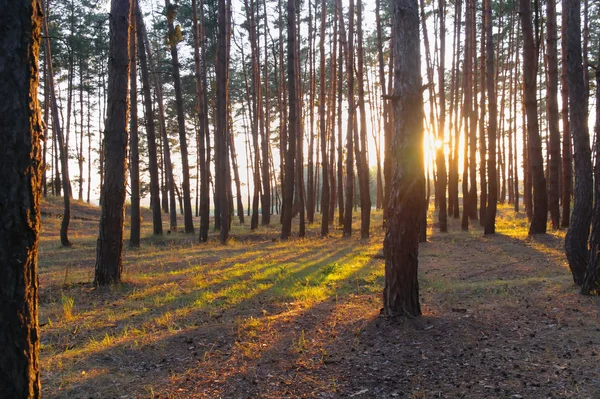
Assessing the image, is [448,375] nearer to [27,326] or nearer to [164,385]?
[164,385]

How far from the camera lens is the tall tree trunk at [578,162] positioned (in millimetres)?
6637

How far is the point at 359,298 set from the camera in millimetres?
7078

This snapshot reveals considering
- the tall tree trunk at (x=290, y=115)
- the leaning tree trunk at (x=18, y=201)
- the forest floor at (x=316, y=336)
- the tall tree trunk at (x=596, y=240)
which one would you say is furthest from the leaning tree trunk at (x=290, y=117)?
the leaning tree trunk at (x=18, y=201)

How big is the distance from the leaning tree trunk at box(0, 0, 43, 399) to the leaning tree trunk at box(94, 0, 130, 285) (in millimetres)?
6291

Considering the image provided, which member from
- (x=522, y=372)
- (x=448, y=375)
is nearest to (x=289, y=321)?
(x=448, y=375)

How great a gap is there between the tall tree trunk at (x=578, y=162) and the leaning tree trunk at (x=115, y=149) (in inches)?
325

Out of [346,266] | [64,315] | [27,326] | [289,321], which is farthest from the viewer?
[346,266]

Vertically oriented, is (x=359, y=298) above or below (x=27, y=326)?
below

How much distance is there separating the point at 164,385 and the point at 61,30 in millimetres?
30340

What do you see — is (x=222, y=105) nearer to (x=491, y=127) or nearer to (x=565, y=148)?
(x=491, y=127)

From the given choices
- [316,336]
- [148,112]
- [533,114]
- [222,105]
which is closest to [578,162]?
[316,336]

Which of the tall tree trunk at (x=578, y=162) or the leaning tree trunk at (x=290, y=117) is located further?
the leaning tree trunk at (x=290, y=117)

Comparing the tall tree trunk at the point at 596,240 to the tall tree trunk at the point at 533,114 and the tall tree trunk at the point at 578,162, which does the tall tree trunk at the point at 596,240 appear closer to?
the tall tree trunk at the point at 578,162

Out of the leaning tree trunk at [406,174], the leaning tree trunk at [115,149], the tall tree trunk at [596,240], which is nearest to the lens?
the leaning tree trunk at [406,174]
